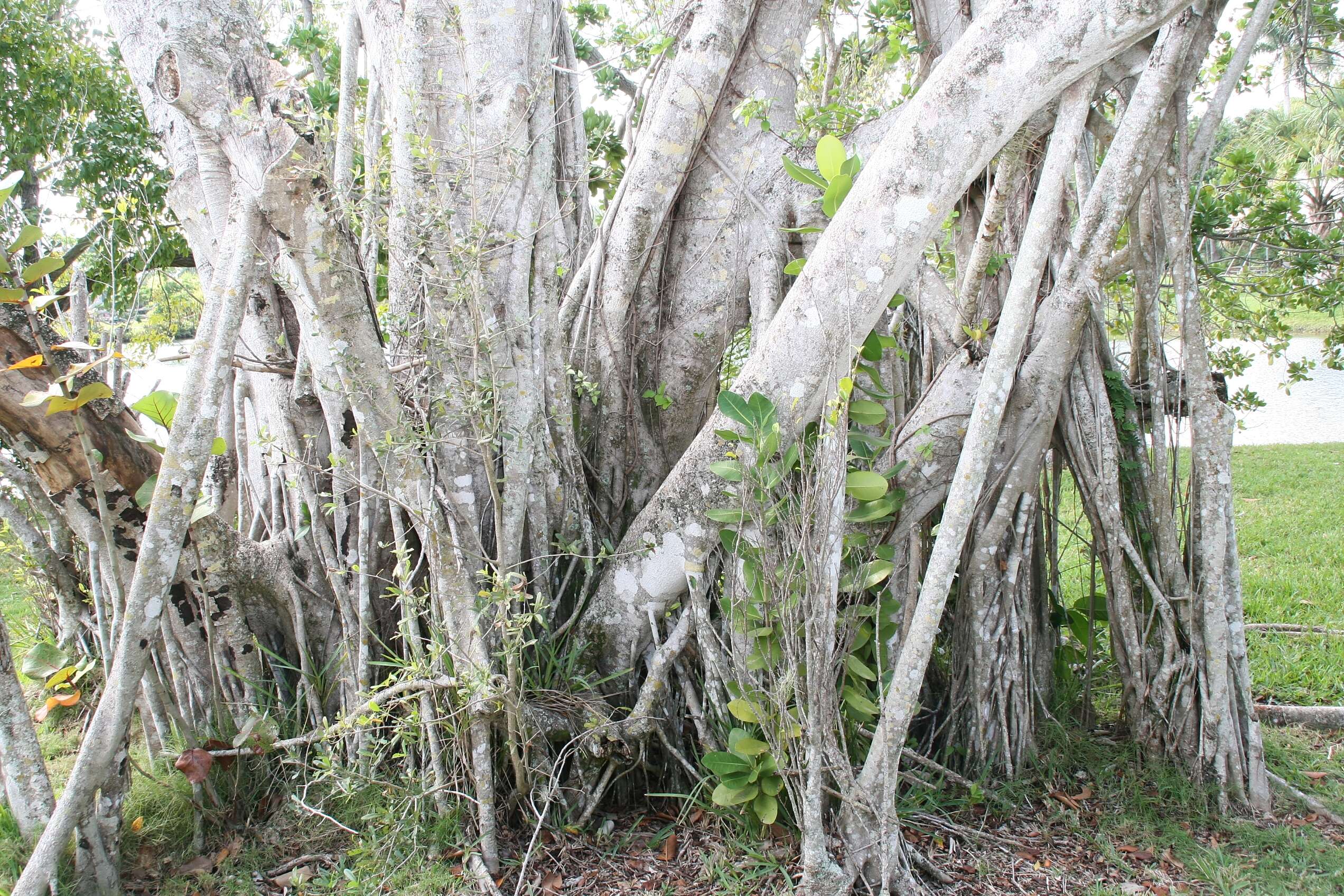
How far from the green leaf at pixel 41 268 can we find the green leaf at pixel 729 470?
70.7 inches

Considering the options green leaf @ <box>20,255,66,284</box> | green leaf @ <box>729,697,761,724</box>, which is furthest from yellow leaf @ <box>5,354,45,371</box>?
green leaf @ <box>729,697,761,724</box>

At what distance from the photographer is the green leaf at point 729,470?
2301mm

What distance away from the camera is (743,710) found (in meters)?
2.38

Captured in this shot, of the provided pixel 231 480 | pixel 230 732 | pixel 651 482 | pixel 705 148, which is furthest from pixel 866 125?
pixel 230 732

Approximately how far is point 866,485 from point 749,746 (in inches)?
30.1

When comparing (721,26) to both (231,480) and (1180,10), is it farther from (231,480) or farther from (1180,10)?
(231,480)

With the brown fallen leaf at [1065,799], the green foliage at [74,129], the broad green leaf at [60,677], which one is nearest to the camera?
the broad green leaf at [60,677]

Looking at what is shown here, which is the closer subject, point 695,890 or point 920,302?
point 695,890

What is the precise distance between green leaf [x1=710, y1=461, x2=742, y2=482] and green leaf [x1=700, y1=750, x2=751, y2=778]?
2.48ft

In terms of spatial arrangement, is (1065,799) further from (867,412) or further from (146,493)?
(146,493)

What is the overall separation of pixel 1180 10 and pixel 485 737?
2.61 metres

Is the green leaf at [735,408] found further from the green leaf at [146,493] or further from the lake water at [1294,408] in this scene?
the lake water at [1294,408]

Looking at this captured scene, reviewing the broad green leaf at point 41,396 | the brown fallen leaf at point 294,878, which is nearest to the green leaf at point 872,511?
the brown fallen leaf at point 294,878

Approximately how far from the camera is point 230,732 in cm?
283
